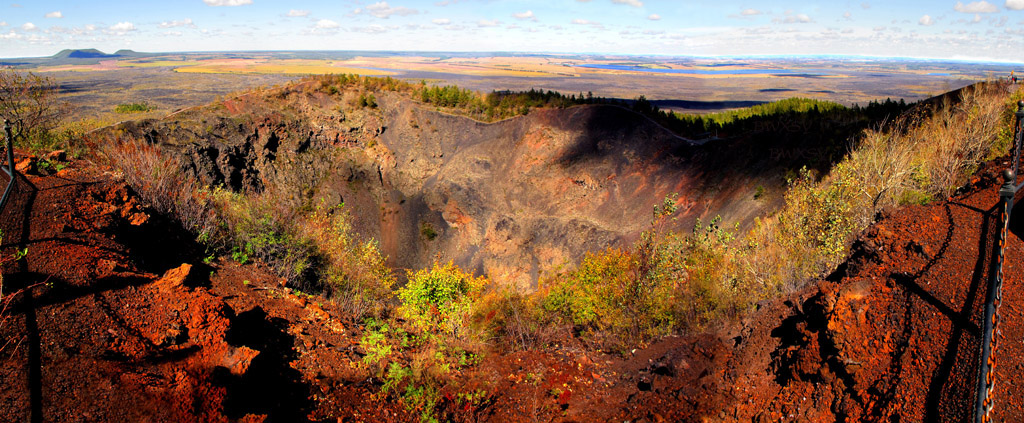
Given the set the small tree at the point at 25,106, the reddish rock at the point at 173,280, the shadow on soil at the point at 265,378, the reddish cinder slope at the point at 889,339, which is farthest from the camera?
the small tree at the point at 25,106

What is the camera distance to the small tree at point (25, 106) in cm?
1509

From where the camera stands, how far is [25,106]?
16.2 m

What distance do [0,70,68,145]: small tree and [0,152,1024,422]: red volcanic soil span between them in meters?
7.68

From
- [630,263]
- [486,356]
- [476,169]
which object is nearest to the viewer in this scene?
[486,356]

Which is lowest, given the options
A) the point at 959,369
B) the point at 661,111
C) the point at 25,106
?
the point at 959,369

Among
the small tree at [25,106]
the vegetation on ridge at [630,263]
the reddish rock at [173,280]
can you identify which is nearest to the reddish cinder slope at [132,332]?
the reddish rock at [173,280]

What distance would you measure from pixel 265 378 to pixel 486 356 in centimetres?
426

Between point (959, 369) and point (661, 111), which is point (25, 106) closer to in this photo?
point (959, 369)

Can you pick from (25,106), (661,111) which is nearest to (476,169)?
(661,111)

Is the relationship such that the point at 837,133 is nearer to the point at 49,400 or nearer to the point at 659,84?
the point at 49,400

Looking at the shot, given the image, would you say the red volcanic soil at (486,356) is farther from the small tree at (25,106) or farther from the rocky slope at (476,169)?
the rocky slope at (476,169)

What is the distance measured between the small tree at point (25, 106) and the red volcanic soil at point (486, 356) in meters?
7.68

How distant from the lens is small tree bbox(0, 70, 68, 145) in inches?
594

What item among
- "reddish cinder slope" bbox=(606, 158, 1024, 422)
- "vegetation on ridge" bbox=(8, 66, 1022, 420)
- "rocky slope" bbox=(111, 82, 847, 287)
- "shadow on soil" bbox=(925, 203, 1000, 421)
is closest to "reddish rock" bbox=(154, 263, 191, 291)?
"vegetation on ridge" bbox=(8, 66, 1022, 420)
